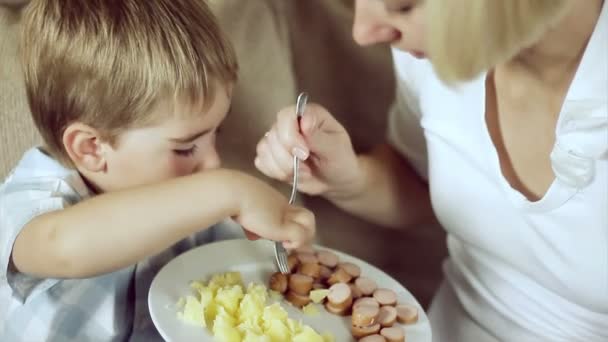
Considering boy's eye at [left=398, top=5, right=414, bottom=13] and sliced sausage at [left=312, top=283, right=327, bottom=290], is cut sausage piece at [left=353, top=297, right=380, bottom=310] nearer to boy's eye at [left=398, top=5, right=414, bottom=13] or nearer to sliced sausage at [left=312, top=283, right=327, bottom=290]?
sliced sausage at [left=312, top=283, right=327, bottom=290]

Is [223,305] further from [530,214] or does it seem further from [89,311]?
[530,214]

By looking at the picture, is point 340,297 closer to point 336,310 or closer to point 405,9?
point 336,310

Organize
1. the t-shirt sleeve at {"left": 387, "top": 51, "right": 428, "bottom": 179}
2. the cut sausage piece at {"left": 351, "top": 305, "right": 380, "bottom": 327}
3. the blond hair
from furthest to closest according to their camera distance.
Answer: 1. the t-shirt sleeve at {"left": 387, "top": 51, "right": 428, "bottom": 179}
2. the cut sausage piece at {"left": 351, "top": 305, "right": 380, "bottom": 327}
3. the blond hair

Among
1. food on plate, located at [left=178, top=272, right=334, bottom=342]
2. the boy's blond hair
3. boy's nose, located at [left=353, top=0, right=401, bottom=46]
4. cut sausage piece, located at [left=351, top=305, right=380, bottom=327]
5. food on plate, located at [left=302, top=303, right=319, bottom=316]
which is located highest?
boy's nose, located at [left=353, top=0, right=401, bottom=46]

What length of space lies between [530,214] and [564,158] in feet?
0.30

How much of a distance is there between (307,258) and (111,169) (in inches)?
9.8

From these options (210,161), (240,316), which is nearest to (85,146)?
(210,161)

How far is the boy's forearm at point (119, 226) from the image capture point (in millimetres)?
779

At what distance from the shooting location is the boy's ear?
875 millimetres

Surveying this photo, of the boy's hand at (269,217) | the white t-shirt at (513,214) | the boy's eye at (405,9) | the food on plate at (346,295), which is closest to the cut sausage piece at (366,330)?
the food on plate at (346,295)

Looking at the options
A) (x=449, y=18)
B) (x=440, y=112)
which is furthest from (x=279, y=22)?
(x=449, y=18)


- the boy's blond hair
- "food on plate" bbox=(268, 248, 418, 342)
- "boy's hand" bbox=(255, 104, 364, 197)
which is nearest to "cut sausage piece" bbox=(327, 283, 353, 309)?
"food on plate" bbox=(268, 248, 418, 342)

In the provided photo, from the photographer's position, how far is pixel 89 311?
90cm

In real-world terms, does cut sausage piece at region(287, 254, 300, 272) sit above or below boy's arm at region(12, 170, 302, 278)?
below
